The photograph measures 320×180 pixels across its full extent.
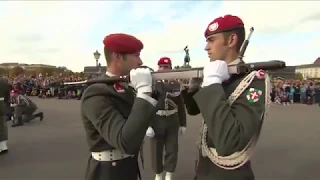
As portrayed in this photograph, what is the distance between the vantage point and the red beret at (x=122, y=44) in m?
2.59

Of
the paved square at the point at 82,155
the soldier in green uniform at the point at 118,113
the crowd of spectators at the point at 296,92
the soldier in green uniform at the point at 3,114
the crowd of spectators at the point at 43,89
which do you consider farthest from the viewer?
the crowd of spectators at the point at 43,89

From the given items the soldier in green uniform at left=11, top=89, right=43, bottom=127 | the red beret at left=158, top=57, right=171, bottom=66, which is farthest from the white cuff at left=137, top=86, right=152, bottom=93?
the soldier in green uniform at left=11, top=89, right=43, bottom=127

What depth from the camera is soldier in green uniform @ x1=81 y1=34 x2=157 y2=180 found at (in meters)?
2.23

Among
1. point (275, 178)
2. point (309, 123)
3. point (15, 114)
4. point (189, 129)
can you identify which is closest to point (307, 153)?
point (275, 178)

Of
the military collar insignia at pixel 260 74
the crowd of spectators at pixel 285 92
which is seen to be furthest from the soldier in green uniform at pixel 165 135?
the crowd of spectators at pixel 285 92

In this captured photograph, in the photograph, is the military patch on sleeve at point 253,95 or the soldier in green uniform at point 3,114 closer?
the military patch on sleeve at point 253,95

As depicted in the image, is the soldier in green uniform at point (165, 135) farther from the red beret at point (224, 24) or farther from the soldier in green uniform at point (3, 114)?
the soldier in green uniform at point (3, 114)

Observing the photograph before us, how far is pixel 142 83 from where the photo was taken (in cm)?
230

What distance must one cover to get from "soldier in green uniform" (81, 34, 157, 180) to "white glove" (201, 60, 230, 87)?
0.38m

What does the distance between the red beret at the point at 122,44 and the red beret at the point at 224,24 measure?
559 mm

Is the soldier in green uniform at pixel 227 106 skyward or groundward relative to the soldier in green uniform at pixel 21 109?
skyward

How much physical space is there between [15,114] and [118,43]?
11.2m

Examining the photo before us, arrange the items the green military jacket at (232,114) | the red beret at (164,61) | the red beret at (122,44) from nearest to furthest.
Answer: the green military jacket at (232,114), the red beret at (122,44), the red beret at (164,61)

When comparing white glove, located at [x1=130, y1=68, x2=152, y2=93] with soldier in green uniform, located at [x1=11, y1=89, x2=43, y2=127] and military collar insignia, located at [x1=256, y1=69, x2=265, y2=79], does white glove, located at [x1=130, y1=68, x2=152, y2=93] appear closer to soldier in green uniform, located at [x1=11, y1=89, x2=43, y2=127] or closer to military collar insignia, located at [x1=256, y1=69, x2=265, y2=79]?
military collar insignia, located at [x1=256, y1=69, x2=265, y2=79]
